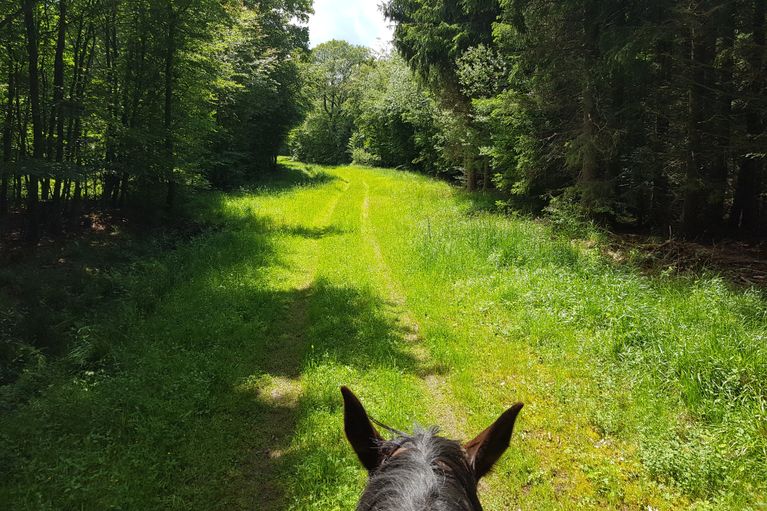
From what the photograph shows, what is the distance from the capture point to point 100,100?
991 centimetres

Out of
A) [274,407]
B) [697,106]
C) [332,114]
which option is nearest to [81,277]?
[274,407]

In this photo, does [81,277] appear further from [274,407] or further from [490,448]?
[490,448]

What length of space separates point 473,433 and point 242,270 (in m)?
6.33

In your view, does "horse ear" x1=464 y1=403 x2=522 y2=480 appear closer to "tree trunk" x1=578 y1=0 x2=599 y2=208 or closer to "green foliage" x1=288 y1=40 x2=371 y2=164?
"tree trunk" x1=578 y1=0 x2=599 y2=208

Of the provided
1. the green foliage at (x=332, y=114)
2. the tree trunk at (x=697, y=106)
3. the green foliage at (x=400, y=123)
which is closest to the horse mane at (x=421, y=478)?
the tree trunk at (x=697, y=106)

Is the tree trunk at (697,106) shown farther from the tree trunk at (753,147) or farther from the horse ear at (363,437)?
the horse ear at (363,437)

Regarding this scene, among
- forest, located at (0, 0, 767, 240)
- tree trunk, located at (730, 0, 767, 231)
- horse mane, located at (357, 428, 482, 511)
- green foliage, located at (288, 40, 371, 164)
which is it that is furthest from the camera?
green foliage, located at (288, 40, 371, 164)

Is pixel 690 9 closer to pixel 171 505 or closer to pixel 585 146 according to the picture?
pixel 585 146

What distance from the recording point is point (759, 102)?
8.41 m

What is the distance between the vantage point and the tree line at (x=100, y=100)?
9.05 metres

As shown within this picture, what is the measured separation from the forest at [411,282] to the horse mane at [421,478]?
54 mm

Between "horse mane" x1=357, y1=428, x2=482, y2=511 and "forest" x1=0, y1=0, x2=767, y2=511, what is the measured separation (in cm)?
5

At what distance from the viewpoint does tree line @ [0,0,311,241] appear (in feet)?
29.7

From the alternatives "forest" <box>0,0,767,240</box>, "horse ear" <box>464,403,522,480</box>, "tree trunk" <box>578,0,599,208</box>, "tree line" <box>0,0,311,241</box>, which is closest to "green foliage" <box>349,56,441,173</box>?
"forest" <box>0,0,767,240</box>
